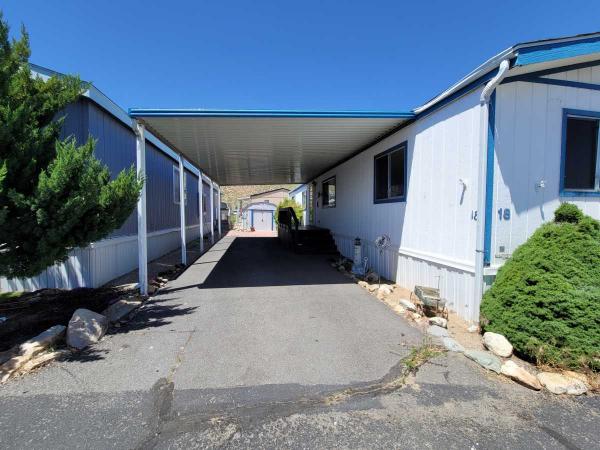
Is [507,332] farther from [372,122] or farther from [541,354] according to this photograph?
[372,122]

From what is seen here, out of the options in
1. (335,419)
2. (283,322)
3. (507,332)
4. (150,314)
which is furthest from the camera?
(150,314)

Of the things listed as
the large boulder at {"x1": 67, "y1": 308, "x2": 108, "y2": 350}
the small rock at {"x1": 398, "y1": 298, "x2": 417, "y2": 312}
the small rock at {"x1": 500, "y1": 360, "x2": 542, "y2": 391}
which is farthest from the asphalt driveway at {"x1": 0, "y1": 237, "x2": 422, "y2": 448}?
the small rock at {"x1": 500, "y1": 360, "x2": 542, "y2": 391}

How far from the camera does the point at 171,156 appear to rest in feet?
39.2

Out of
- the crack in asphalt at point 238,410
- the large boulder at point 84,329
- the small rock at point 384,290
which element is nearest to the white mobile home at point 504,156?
the small rock at point 384,290

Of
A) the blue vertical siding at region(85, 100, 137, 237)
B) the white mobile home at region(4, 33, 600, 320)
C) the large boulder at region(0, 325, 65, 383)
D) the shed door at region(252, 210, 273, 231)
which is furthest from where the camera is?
the shed door at region(252, 210, 273, 231)

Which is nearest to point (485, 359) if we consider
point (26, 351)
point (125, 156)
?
point (26, 351)

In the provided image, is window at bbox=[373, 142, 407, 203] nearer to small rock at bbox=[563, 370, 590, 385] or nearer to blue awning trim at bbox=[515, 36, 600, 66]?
blue awning trim at bbox=[515, 36, 600, 66]

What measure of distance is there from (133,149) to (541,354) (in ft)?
30.0

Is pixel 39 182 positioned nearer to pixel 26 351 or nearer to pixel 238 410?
pixel 26 351

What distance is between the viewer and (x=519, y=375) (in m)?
3.07

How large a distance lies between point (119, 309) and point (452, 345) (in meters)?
4.70

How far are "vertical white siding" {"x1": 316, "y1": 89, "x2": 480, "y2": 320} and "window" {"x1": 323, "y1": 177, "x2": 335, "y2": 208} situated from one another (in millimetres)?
3802

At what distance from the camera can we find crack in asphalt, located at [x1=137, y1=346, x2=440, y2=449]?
240 cm

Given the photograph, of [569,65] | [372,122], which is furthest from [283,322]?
[569,65]
